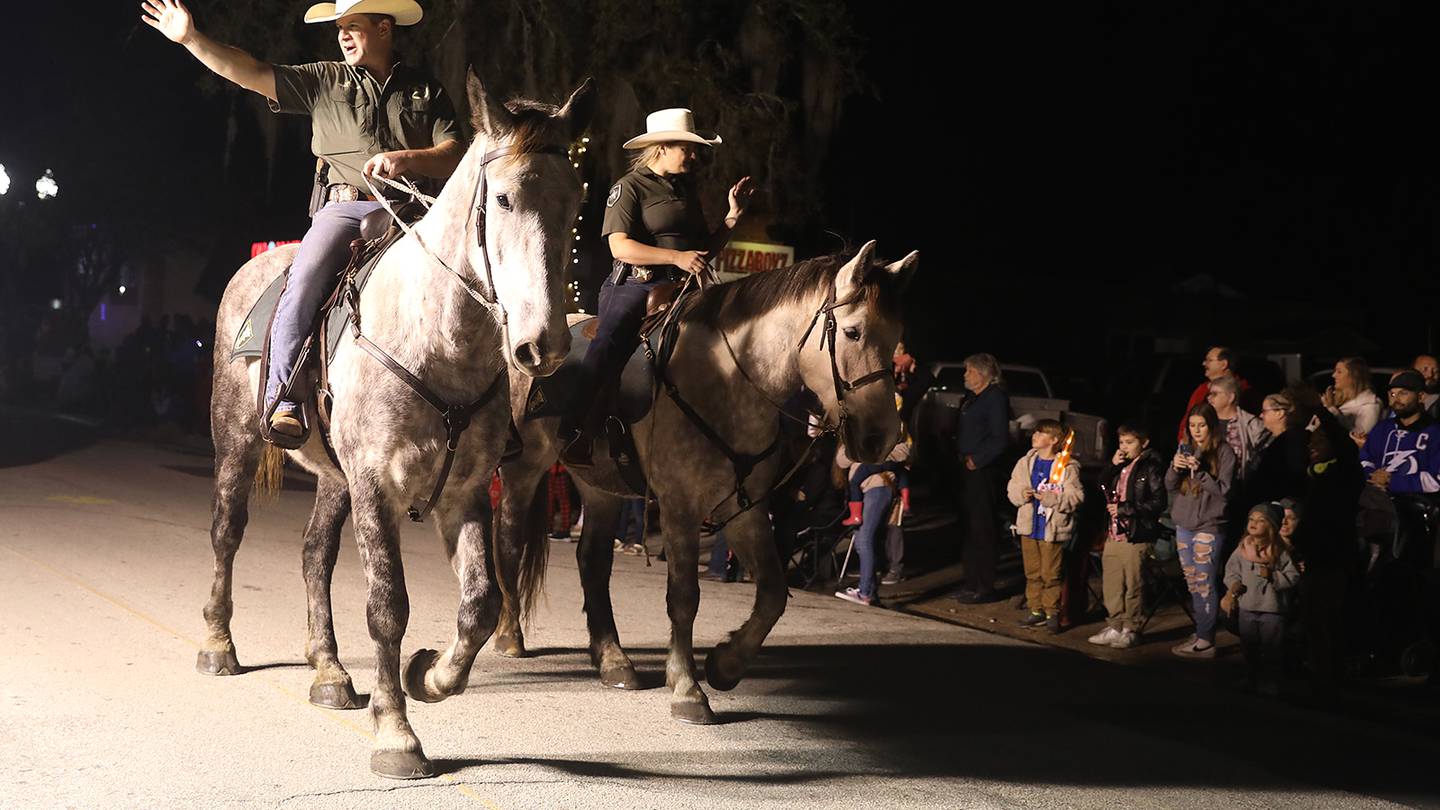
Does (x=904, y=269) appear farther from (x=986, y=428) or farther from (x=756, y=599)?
(x=986, y=428)

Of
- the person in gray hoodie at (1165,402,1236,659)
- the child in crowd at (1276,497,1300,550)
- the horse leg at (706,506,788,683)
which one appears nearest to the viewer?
the horse leg at (706,506,788,683)

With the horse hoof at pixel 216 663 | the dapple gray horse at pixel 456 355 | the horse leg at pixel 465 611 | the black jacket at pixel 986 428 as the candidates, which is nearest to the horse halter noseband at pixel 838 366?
the dapple gray horse at pixel 456 355

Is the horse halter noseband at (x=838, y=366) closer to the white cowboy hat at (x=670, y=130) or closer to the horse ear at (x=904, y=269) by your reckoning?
the horse ear at (x=904, y=269)

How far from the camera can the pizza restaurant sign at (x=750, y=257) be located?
66.3 feet

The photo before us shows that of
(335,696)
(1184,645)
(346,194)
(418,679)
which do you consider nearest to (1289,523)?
(1184,645)

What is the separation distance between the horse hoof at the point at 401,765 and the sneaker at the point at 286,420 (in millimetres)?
1486

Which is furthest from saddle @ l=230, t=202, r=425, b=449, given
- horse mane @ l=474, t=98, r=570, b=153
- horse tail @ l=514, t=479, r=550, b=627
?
horse tail @ l=514, t=479, r=550, b=627

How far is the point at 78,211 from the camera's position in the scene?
3797 cm

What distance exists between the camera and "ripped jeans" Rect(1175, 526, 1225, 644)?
959cm

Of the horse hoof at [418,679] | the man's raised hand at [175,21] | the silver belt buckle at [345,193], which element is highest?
the man's raised hand at [175,21]

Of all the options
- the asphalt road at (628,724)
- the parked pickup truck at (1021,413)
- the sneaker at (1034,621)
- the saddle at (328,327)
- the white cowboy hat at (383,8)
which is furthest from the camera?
the parked pickup truck at (1021,413)

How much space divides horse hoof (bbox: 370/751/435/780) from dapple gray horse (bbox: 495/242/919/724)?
5.21 feet

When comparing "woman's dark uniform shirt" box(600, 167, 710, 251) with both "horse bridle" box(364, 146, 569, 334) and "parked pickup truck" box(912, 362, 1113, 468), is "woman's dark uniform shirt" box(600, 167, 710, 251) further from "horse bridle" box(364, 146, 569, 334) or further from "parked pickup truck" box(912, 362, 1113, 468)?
"parked pickup truck" box(912, 362, 1113, 468)

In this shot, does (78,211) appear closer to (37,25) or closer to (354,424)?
(37,25)
